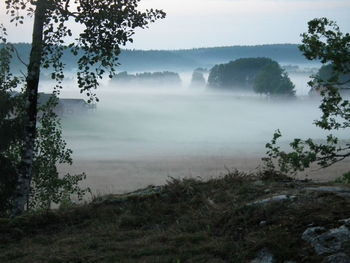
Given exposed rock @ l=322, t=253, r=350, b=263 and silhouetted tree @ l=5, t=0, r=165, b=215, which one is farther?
silhouetted tree @ l=5, t=0, r=165, b=215

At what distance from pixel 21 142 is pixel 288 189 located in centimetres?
2210

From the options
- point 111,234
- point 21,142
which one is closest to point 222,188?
point 111,234

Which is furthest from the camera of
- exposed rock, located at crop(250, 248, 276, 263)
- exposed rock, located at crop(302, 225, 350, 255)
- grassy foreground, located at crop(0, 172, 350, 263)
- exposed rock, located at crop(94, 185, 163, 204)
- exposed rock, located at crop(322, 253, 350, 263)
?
exposed rock, located at crop(94, 185, 163, 204)

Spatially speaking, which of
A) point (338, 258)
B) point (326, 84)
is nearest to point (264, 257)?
point (338, 258)

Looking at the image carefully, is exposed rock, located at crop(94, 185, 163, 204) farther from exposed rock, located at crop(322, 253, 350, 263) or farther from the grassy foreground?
exposed rock, located at crop(322, 253, 350, 263)

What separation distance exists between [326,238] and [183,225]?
310 cm

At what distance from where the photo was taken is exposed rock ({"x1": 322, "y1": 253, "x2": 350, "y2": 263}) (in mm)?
6215

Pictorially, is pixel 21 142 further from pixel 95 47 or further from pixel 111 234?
pixel 111 234

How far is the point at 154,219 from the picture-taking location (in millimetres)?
9797

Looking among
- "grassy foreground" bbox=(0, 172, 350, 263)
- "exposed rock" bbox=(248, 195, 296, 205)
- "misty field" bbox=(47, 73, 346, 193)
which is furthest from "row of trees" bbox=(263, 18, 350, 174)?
"misty field" bbox=(47, 73, 346, 193)

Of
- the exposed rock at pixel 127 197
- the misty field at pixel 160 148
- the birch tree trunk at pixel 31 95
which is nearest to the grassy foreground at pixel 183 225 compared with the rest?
the exposed rock at pixel 127 197

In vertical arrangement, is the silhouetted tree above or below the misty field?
above

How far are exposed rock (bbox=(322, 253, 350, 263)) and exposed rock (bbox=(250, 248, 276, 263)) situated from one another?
79 cm

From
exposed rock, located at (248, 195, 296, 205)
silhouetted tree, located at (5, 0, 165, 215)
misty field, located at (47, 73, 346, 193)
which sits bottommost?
misty field, located at (47, 73, 346, 193)
